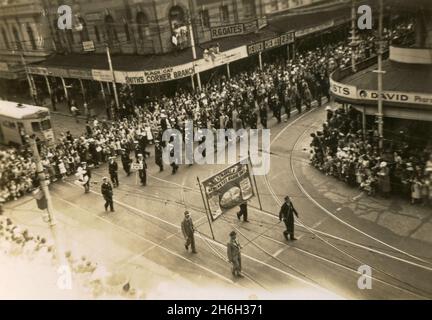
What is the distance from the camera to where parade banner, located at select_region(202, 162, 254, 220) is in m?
15.4

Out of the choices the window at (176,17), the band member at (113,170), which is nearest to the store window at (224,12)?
the window at (176,17)

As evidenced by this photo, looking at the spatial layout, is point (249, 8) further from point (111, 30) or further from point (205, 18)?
point (111, 30)

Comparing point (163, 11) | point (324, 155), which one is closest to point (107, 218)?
point (324, 155)

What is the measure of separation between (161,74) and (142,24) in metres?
5.85

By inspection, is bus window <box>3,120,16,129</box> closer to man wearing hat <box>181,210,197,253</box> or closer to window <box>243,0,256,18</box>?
man wearing hat <box>181,210,197,253</box>

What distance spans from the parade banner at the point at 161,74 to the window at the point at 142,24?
4.76 meters

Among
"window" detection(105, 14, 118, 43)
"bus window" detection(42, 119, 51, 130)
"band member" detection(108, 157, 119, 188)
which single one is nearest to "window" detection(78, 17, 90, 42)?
"window" detection(105, 14, 118, 43)

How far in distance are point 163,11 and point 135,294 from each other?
2582 cm

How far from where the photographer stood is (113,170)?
70.4ft

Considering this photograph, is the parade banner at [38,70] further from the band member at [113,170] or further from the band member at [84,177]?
the band member at [113,170]

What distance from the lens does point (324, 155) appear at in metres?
20.8

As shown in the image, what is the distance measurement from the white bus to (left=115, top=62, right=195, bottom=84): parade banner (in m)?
6.03
